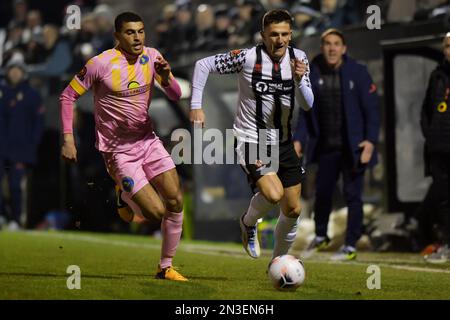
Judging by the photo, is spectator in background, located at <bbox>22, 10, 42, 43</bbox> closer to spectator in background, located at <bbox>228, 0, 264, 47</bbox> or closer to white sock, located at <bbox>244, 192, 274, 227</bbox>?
spectator in background, located at <bbox>228, 0, 264, 47</bbox>

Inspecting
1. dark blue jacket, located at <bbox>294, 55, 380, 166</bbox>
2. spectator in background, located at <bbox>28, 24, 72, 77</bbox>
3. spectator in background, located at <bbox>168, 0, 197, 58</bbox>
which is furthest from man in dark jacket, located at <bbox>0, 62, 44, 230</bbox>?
dark blue jacket, located at <bbox>294, 55, 380, 166</bbox>

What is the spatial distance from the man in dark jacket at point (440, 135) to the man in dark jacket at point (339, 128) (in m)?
0.61

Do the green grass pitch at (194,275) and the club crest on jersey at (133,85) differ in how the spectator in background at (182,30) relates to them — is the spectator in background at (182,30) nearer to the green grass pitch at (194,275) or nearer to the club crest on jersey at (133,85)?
the green grass pitch at (194,275)

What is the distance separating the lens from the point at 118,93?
9383mm

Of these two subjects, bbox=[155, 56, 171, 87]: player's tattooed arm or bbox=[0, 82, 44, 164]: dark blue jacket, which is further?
bbox=[0, 82, 44, 164]: dark blue jacket

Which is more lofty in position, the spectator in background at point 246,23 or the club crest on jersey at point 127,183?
the spectator in background at point 246,23

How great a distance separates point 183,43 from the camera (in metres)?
18.6

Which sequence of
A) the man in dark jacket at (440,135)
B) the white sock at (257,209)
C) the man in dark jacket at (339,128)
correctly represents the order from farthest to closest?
1. the man in dark jacket at (339,128)
2. the man in dark jacket at (440,135)
3. the white sock at (257,209)

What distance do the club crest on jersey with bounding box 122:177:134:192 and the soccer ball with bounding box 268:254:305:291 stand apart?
154cm

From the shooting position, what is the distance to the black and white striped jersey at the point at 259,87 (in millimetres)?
9273

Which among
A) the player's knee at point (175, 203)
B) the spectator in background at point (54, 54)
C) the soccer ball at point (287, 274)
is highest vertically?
the spectator in background at point (54, 54)

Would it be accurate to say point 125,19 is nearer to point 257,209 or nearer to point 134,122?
point 134,122

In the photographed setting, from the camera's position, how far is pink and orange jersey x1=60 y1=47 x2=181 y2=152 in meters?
9.31

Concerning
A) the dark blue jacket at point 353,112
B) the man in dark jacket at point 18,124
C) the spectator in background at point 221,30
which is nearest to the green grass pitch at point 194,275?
the dark blue jacket at point 353,112
